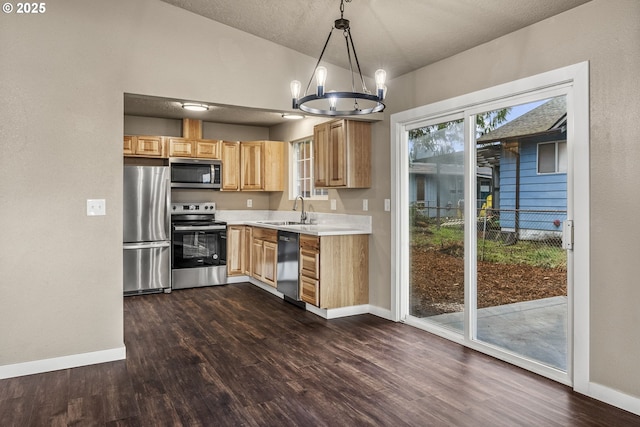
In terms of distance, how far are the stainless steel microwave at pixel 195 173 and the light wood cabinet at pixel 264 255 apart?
961mm

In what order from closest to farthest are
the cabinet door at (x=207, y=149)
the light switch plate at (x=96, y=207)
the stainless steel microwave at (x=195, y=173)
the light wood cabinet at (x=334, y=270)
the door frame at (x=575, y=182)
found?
the door frame at (x=575, y=182) → the light switch plate at (x=96, y=207) → the light wood cabinet at (x=334, y=270) → the stainless steel microwave at (x=195, y=173) → the cabinet door at (x=207, y=149)

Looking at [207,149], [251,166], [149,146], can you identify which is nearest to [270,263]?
[251,166]

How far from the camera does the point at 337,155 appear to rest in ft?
15.1

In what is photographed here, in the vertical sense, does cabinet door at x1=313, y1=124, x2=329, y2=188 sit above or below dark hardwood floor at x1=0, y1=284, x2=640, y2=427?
above

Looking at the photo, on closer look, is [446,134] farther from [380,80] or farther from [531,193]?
[380,80]

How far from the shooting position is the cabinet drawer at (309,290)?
4.37 metres

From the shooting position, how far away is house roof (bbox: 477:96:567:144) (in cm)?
289

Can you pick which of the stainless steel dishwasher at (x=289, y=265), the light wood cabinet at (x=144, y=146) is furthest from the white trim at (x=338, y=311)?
the light wood cabinet at (x=144, y=146)

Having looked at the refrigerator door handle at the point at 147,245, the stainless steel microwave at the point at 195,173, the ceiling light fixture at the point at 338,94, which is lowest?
the refrigerator door handle at the point at 147,245

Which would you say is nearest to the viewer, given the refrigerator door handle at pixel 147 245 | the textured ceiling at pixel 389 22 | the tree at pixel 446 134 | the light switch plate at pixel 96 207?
the textured ceiling at pixel 389 22

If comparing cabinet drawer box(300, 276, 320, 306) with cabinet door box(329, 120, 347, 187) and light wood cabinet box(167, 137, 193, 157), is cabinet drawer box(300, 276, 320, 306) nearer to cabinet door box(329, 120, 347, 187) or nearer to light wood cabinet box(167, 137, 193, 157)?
cabinet door box(329, 120, 347, 187)

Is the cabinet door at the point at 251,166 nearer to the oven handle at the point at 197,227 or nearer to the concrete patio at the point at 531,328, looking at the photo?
the oven handle at the point at 197,227

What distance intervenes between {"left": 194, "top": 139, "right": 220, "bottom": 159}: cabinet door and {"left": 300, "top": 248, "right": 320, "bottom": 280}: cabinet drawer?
243 centimetres

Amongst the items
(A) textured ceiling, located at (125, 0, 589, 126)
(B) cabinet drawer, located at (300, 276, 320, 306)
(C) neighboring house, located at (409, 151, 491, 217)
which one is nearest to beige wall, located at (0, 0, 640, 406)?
(A) textured ceiling, located at (125, 0, 589, 126)
